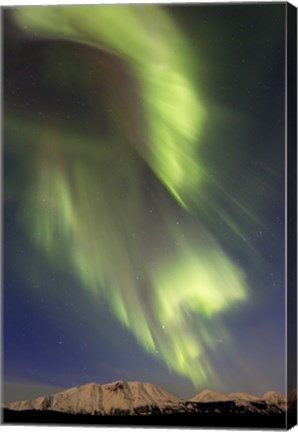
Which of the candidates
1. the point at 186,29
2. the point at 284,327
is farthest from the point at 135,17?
the point at 284,327

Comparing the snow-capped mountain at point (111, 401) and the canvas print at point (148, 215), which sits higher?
the canvas print at point (148, 215)

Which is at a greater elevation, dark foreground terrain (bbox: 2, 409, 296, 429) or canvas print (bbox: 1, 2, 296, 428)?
canvas print (bbox: 1, 2, 296, 428)

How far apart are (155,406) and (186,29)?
1983mm

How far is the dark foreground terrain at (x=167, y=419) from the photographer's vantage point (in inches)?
314

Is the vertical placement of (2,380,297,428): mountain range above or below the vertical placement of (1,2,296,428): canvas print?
below

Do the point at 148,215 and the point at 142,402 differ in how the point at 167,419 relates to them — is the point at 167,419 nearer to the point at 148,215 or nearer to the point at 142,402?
the point at 142,402

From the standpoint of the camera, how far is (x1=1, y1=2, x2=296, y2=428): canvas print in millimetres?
7934

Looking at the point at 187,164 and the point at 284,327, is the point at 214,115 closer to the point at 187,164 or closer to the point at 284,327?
the point at 187,164

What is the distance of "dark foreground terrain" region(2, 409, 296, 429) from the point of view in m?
7.97

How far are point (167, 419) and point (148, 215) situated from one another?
108cm

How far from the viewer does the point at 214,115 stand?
797 cm

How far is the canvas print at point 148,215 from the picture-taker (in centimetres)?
793

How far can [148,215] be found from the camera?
802cm

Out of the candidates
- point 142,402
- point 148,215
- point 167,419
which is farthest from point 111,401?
point 148,215
